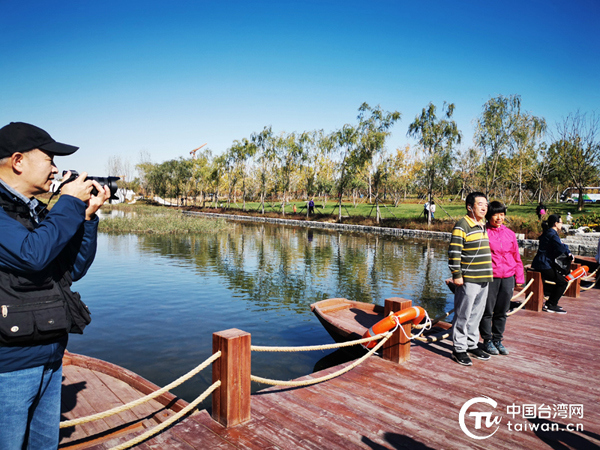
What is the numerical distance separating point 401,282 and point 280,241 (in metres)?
13.0

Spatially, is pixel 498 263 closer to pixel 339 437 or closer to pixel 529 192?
pixel 339 437

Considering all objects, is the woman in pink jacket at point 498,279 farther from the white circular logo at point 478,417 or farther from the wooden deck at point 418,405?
the white circular logo at point 478,417

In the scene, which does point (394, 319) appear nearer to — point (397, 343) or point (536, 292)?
point (397, 343)

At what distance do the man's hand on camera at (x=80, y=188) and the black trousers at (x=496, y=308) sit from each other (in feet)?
17.1

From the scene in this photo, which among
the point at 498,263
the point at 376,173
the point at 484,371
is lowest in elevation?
the point at 484,371

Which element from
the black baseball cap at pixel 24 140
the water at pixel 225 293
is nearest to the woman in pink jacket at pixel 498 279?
the water at pixel 225 293

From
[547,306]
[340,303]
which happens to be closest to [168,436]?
[340,303]

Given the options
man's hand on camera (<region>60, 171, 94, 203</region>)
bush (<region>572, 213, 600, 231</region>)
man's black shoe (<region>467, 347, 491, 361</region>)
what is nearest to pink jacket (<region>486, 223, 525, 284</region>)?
man's black shoe (<region>467, 347, 491, 361</region>)

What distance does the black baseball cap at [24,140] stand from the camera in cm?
200

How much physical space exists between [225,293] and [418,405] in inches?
365

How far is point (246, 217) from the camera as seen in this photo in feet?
161

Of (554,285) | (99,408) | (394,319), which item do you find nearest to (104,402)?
(99,408)

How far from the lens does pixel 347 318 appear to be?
24.9 feet

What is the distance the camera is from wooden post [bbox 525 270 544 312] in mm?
8242
